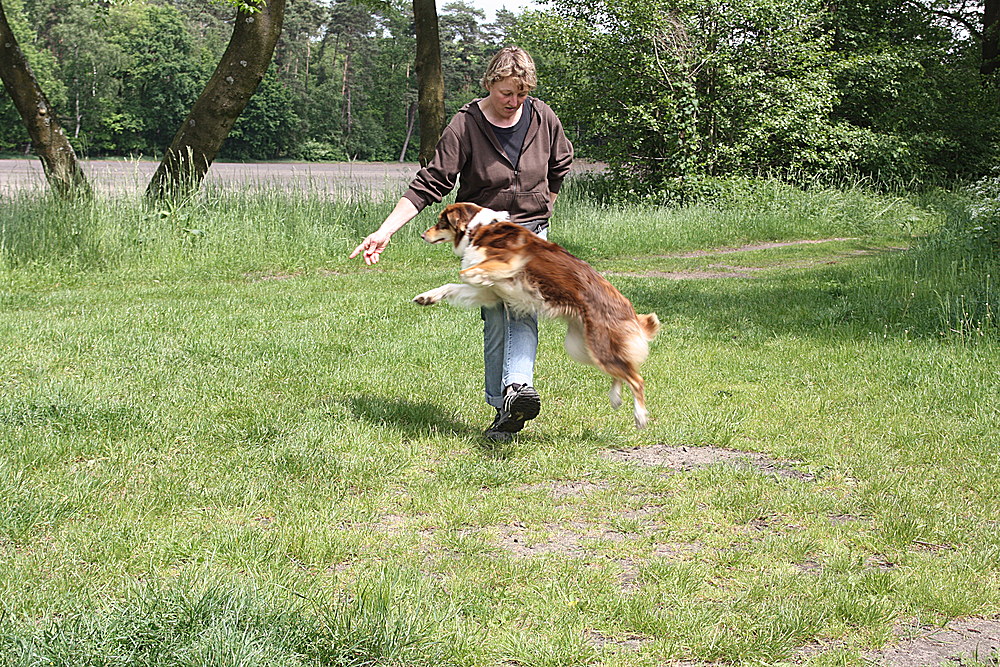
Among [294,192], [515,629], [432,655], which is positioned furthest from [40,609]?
[294,192]

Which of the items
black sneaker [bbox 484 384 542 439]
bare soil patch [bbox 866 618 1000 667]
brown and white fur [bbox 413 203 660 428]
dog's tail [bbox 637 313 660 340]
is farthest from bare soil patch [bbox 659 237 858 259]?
bare soil patch [bbox 866 618 1000 667]

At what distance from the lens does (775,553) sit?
152 inches

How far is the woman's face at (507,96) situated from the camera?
191 inches

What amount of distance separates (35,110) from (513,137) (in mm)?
11084

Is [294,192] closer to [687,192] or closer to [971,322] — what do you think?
[687,192]

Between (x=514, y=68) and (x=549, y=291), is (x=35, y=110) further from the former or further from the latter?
(x=549, y=291)

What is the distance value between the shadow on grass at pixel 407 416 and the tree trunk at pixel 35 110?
364 inches

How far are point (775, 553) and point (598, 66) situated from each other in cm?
1762

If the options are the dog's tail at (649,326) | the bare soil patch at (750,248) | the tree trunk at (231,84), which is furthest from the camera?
the bare soil patch at (750,248)

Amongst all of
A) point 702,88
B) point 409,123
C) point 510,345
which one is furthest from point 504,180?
point 409,123

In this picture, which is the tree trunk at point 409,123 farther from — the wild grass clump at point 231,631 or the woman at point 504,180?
the wild grass clump at point 231,631

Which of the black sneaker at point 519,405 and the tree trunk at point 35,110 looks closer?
the black sneaker at point 519,405

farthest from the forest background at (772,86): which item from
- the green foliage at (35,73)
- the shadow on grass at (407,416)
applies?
the green foliage at (35,73)

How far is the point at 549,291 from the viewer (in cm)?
471
